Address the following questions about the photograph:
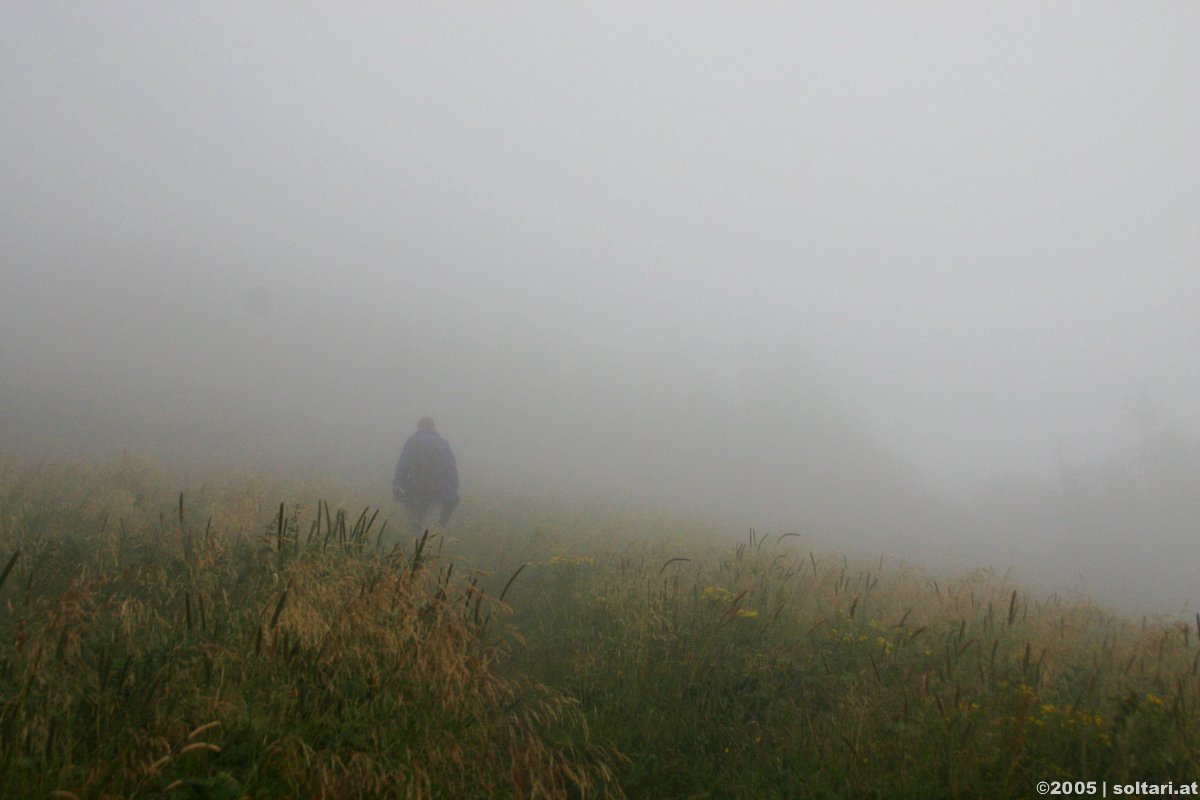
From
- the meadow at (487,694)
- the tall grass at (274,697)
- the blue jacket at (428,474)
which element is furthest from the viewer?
the blue jacket at (428,474)

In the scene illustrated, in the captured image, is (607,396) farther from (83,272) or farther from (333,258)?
(83,272)

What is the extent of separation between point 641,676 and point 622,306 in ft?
229

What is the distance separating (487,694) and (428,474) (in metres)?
7.27

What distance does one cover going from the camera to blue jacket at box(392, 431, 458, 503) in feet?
32.7

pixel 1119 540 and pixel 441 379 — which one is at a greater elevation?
pixel 441 379

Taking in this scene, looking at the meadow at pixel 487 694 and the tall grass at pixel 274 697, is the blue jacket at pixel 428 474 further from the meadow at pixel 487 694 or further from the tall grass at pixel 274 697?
the tall grass at pixel 274 697

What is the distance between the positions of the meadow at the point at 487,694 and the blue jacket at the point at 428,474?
4882 millimetres

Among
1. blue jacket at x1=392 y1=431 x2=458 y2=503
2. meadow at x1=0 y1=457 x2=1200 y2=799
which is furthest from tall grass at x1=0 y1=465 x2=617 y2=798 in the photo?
blue jacket at x1=392 y1=431 x2=458 y2=503

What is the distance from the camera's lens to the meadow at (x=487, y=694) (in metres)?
2.36

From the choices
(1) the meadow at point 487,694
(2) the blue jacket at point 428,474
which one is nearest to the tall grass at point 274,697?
(1) the meadow at point 487,694

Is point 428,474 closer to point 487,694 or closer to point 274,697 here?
point 487,694

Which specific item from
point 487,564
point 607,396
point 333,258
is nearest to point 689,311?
point 607,396

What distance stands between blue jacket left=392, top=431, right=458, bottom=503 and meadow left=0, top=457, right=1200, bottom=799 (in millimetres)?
4882

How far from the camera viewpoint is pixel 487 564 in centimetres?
785
